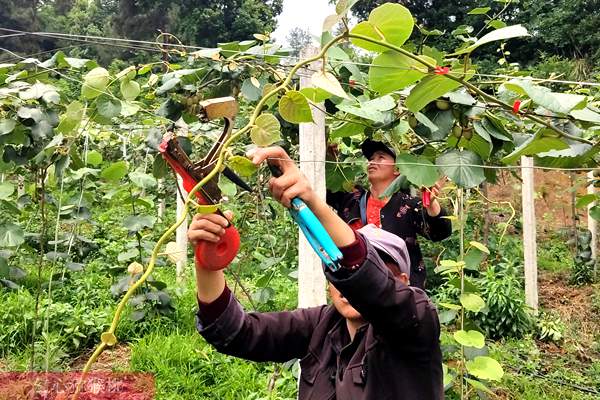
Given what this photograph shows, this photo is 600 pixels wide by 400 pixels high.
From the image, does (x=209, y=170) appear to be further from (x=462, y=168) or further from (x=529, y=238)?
(x=529, y=238)

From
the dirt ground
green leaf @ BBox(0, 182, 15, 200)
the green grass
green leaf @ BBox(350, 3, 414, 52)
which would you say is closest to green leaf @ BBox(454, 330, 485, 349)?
green leaf @ BBox(350, 3, 414, 52)

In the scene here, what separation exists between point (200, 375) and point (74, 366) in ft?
2.26

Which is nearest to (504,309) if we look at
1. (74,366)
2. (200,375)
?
(200,375)

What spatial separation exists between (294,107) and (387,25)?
16 cm

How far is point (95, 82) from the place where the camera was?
1166mm

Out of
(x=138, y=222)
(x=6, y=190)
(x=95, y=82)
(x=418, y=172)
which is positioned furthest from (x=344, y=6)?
(x=138, y=222)

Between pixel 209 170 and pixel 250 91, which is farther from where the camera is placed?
pixel 250 91

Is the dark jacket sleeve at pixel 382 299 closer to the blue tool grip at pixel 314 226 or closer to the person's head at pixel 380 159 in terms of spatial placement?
the blue tool grip at pixel 314 226

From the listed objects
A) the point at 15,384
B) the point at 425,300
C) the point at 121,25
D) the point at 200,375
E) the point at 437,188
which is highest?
the point at 121,25

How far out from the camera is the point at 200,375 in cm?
278

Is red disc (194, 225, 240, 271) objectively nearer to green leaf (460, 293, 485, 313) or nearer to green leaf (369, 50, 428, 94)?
green leaf (369, 50, 428, 94)

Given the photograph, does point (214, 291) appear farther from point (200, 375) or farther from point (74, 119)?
point (200, 375)

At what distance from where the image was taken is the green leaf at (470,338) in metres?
1.54

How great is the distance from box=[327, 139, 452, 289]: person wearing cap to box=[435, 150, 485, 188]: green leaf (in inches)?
32.8
